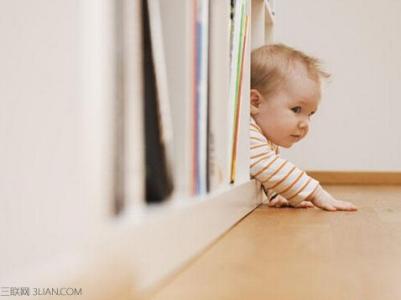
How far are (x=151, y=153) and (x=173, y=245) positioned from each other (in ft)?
0.39

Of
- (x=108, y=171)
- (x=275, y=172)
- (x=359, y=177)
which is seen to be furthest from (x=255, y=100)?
(x=359, y=177)

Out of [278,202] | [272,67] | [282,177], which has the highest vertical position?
[272,67]

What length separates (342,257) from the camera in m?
0.86

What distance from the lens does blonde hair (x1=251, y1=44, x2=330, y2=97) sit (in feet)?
5.62

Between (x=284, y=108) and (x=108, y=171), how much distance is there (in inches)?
50.2

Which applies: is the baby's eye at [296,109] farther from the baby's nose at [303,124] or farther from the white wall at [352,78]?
Answer: the white wall at [352,78]

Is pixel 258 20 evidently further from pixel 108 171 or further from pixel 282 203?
pixel 108 171

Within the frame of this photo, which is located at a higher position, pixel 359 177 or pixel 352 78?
pixel 352 78

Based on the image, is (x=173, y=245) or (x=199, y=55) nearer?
(x=173, y=245)

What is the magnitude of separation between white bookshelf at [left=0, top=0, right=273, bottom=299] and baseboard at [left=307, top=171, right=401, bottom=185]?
8.75 feet

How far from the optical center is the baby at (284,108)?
1637mm

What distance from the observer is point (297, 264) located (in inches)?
31.7

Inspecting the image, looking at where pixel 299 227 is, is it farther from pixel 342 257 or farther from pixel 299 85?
pixel 299 85

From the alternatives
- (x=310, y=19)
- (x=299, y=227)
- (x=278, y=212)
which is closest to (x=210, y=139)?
(x=299, y=227)
